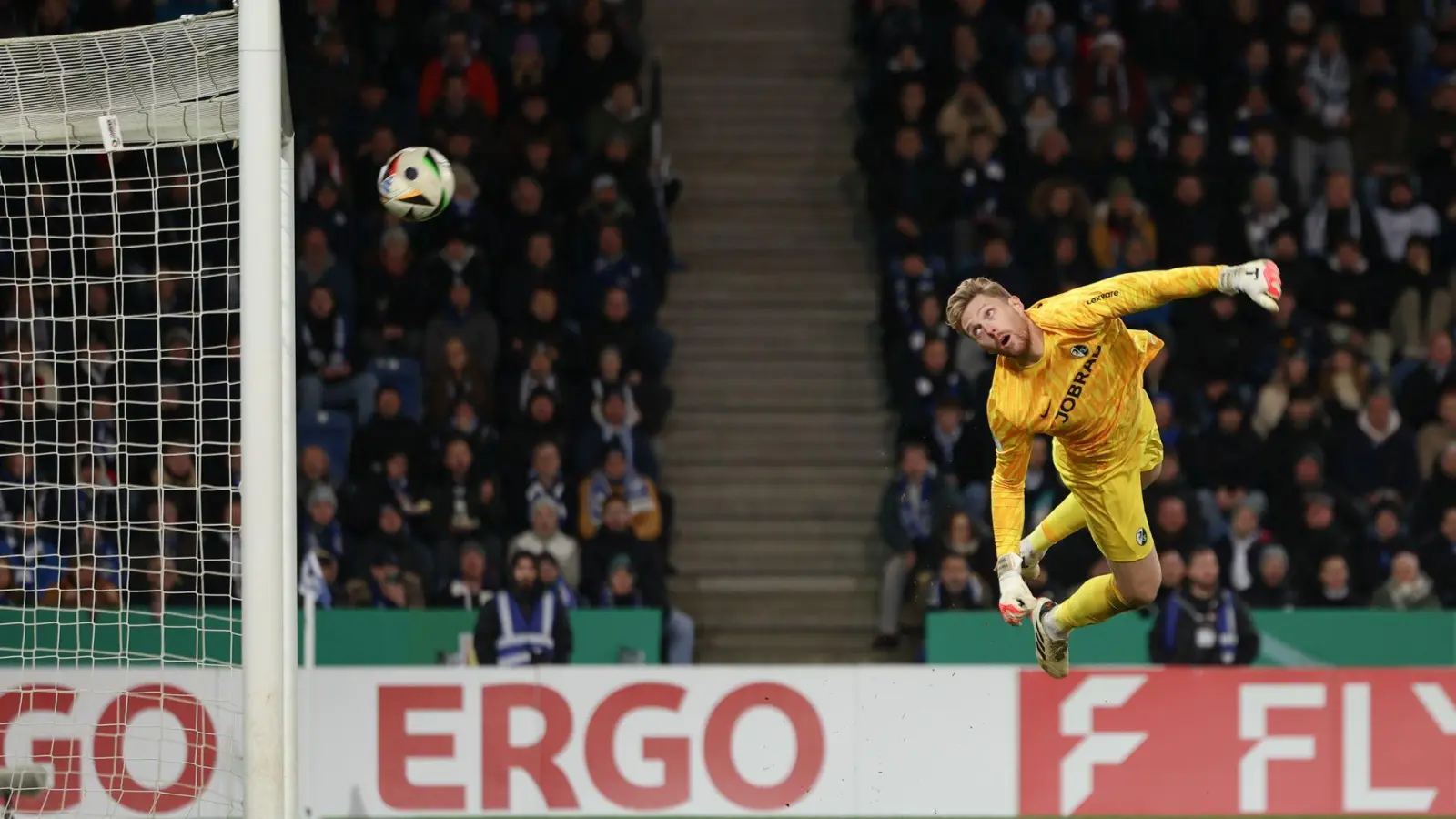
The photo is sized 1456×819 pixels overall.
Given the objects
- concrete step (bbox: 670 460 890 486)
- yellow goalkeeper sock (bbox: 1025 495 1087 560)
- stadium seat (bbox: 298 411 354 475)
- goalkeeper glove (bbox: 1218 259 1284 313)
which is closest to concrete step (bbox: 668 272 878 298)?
concrete step (bbox: 670 460 890 486)

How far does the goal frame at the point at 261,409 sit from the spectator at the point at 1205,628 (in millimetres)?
6340

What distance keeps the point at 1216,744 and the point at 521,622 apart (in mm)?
3980

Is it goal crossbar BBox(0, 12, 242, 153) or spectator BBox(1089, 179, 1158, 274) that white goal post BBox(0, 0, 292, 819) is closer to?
goal crossbar BBox(0, 12, 242, 153)

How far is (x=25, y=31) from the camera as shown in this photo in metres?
14.6

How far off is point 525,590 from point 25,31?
5886mm

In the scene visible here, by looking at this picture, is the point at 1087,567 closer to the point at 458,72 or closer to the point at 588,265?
the point at 588,265

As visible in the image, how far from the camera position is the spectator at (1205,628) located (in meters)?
12.0

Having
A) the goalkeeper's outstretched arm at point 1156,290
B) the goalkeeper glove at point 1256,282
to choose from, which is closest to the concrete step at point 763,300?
the goalkeeper's outstretched arm at point 1156,290

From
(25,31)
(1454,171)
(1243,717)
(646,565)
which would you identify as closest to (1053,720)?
(1243,717)

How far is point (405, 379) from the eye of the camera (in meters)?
13.5

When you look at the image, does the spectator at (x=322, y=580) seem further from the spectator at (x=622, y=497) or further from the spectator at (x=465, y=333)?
the spectator at (x=465, y=333)

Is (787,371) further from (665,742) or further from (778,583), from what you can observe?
(665,742)

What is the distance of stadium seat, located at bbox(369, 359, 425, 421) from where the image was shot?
530 inches

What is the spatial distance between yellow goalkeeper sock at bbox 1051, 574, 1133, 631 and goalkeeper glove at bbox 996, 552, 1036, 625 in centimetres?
70
